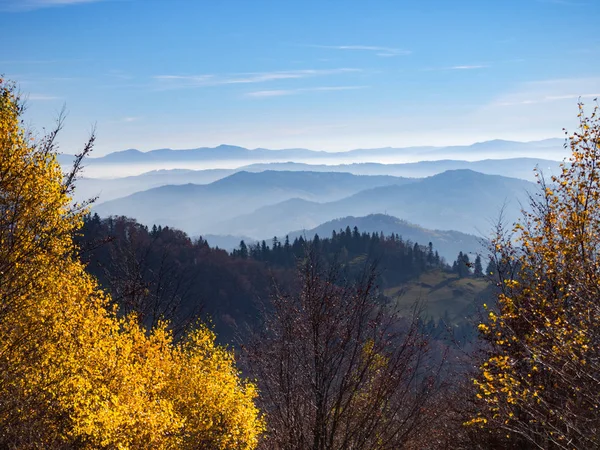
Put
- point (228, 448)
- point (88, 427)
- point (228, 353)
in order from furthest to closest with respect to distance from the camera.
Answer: point (228, 353) → point (228, 448) → point (88, 427)

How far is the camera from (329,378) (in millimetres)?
20172

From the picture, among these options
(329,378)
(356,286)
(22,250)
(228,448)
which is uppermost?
(22,250)

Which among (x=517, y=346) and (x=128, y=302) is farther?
(x=128, y=302)

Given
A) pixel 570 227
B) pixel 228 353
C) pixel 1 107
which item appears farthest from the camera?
pixel 228 353

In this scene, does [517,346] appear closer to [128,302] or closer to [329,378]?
[329,378]

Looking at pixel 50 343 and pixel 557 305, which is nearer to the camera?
pixel 557 305

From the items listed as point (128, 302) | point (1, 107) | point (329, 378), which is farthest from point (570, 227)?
point (128, 302)

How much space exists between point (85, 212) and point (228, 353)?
13.6m

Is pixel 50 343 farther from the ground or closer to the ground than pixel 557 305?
closer to the ground

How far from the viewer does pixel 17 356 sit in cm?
2044

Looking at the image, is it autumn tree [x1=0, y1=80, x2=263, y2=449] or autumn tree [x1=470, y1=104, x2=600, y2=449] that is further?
autumn tree [x1=0, y1=80, x2=263, y2=449]

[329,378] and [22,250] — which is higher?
[22,250]

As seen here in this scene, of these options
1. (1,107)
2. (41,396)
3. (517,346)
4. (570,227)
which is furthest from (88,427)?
(570,227)

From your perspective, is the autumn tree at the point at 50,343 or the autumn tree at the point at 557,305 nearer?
the autumn tree at the point at 557,305
